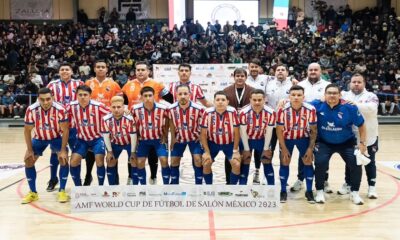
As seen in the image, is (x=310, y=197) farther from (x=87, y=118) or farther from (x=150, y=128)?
(x=87, y=118)

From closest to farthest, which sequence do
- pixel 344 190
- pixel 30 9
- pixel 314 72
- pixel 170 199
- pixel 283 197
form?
pixel 170 199, pixel 283 197, pixel 314 72, pixel 344 190, pixel 30 9

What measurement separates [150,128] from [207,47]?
44.4ft

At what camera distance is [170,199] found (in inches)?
224

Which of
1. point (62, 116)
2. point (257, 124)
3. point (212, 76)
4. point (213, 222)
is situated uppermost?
point (212, 76)

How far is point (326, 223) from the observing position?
5277mm

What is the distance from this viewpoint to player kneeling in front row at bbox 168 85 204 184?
239 inches

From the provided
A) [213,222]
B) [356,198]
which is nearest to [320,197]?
[356,198]

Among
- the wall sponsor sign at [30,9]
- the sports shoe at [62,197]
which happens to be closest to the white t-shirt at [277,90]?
the sports shoe at [62,197]

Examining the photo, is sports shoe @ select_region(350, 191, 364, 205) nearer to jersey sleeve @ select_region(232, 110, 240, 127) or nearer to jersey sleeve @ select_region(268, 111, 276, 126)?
jersey sleeve @ select_region(268, 111, 276, 126)

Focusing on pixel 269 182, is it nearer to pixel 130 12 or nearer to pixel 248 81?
pixel 248 81

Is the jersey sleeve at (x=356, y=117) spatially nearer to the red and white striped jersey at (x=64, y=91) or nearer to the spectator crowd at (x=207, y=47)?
the red and white striped jersey at (x=64, y=91)

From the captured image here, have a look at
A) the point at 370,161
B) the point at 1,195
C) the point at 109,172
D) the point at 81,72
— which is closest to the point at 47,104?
the point at 109,172

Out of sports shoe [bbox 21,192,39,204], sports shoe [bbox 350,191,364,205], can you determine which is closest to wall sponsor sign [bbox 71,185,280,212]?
sports shoe [bbox 21,192,39,204]

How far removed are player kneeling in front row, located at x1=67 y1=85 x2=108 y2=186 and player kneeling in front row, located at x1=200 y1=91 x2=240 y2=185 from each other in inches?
56.3
